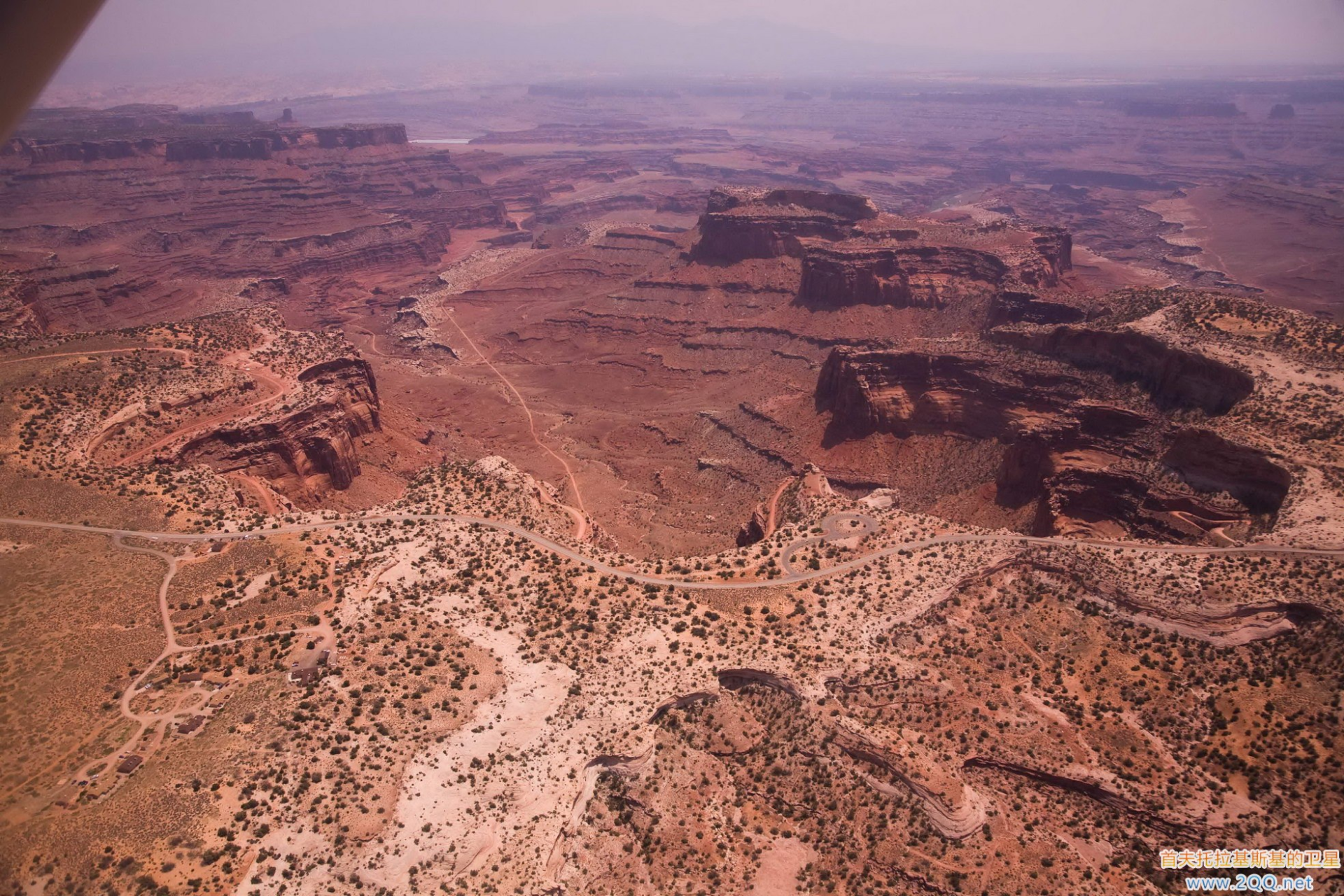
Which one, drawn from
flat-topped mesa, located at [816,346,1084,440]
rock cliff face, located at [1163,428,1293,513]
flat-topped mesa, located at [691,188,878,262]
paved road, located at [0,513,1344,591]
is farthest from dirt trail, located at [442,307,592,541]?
flat-topped mesa, located at [691,188,878,262]

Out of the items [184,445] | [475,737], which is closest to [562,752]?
[475,737]

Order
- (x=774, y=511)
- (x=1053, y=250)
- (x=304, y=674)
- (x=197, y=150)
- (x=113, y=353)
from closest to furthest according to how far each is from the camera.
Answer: (x=304, y=674), (x=774, y=511), (x=113, y=353), (x=1053, y=250), (x=197, y=150)

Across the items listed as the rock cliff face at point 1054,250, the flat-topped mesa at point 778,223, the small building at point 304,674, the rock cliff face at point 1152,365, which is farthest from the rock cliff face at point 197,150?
the small building at point 304,674

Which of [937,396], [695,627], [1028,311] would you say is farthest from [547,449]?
[695,627]

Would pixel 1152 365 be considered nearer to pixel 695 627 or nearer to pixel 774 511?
pixel 774 511

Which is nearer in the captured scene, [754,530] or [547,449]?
[754,530]

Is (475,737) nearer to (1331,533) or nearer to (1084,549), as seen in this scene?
(1084,549)
